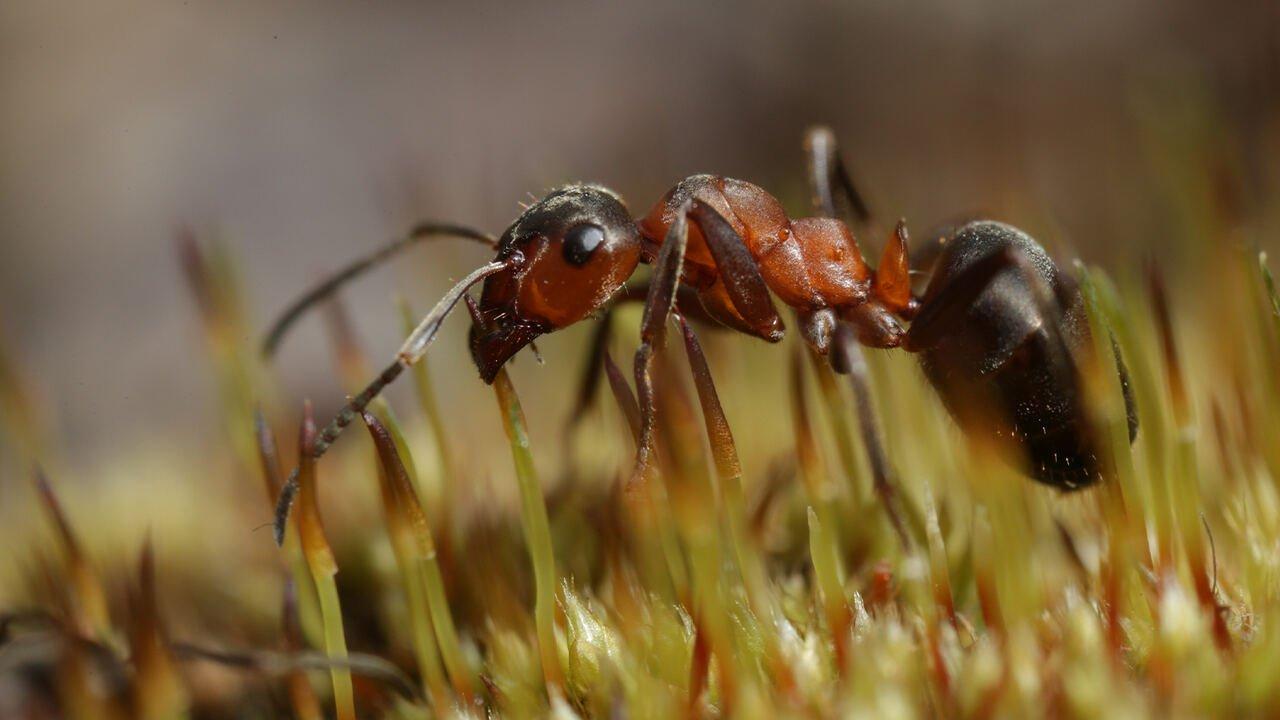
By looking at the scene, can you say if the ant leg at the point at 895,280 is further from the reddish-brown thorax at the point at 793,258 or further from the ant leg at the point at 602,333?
the ant leg at the point at 602,333

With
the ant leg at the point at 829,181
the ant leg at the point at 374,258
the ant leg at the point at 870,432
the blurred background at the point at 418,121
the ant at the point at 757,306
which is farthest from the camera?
the blurred background at the point at 418,121

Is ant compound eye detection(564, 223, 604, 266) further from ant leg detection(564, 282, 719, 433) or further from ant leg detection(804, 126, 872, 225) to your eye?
ant leg detection(804, 126, 872, 225)

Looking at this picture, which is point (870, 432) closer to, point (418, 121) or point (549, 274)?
point (549, 274)

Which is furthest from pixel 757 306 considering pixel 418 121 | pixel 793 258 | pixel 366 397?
pixel 418 121

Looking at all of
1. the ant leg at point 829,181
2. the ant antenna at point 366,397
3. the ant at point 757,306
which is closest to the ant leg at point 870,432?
the ant at point 757,306

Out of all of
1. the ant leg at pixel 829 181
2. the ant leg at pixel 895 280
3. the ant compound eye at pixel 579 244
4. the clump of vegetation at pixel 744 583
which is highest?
the ant compound eye at pixel 579 244

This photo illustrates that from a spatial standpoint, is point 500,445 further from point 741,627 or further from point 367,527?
point 741,627

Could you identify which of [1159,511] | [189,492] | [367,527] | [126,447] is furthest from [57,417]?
[1159,511]

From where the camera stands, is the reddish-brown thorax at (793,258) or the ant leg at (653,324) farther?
the reddish-brown thorax at (793,258)
